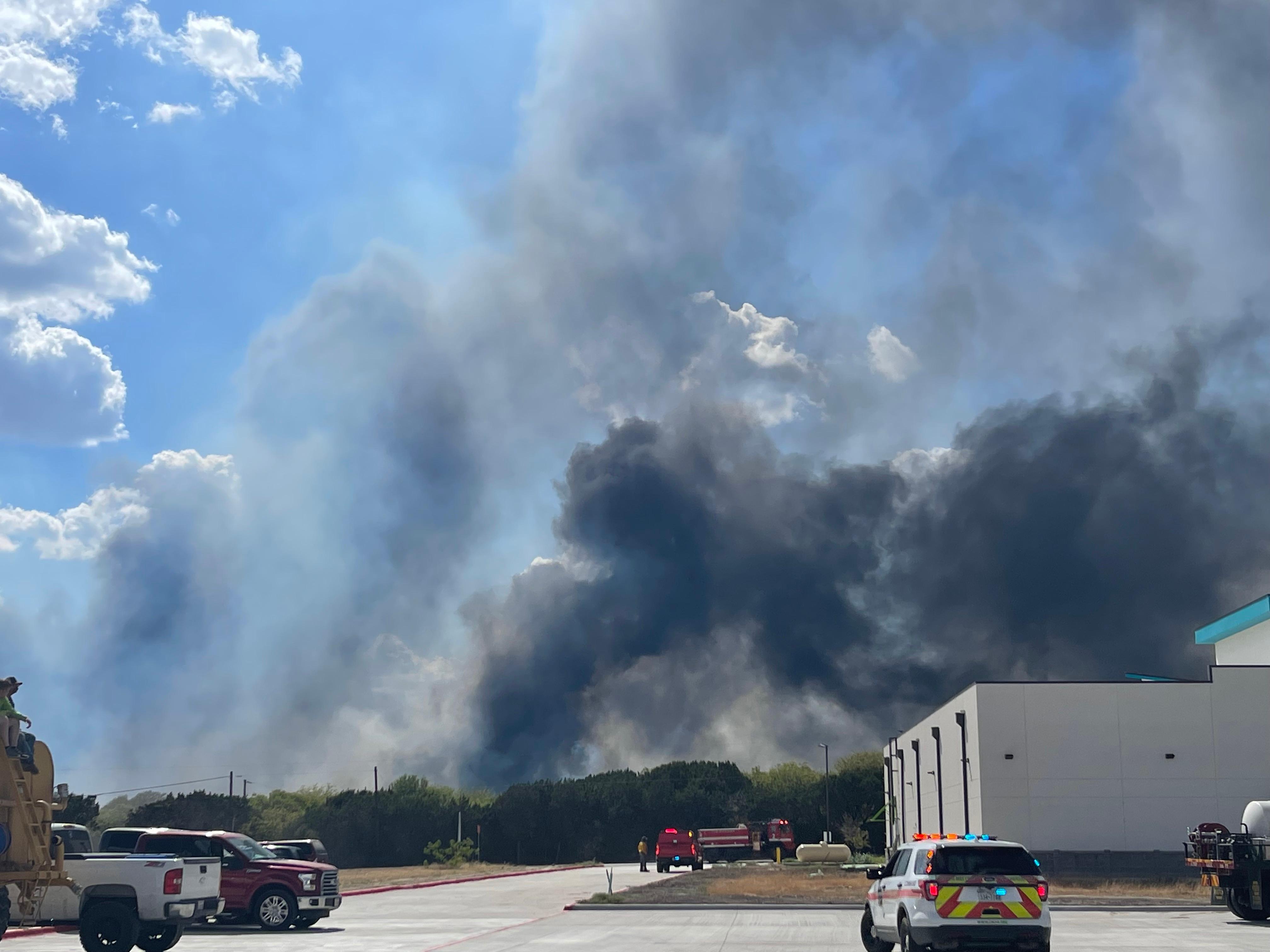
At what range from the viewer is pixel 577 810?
118 meters

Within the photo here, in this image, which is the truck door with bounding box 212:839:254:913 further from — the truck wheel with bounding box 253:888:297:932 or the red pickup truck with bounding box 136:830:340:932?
the truck wheel with bounding box 253:888:297:932

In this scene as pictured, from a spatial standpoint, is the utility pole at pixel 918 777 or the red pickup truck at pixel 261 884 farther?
the utility pole at pixel 918 777

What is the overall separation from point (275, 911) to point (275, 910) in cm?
3

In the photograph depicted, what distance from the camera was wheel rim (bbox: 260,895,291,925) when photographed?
27.8m

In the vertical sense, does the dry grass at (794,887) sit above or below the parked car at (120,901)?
below

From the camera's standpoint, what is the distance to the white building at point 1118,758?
52.3 meters

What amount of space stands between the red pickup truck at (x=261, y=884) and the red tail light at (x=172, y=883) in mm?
6575

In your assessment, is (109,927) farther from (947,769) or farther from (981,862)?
(947,769)

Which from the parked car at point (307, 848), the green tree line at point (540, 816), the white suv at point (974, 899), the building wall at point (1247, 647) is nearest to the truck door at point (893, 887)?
the white suv at point (974, 899)

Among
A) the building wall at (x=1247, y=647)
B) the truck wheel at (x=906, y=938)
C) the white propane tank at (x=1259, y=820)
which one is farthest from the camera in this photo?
the building wall at (x=1247, y=647)

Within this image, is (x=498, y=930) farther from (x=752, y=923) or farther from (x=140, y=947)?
(x=140, y=947)

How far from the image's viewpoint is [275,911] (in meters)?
27.9

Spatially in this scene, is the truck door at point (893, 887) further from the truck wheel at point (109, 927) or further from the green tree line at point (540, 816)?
the green tree line at point (540, 816)

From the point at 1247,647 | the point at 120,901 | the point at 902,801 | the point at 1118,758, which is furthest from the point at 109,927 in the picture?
the point at 902,801
